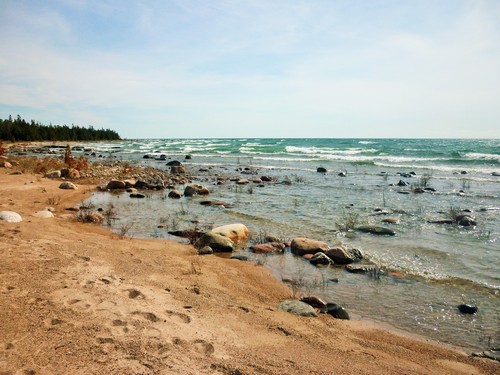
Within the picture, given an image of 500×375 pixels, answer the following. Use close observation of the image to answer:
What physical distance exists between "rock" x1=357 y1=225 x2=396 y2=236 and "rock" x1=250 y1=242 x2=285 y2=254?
101 inches

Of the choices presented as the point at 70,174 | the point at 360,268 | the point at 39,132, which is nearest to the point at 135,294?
the point at 360,268

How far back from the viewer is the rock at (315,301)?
4.94 meters

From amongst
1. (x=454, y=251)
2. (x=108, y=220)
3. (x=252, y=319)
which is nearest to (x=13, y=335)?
(x=252, y=319)

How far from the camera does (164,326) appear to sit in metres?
3.69

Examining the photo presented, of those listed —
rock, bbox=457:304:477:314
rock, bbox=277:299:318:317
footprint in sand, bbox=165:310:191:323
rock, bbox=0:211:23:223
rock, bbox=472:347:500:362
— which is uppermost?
rock, bbox=0:211:23:223

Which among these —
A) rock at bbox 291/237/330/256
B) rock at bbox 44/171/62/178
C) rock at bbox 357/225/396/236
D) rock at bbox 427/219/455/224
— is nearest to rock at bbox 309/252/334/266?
rock at bbox 291/237/330/256

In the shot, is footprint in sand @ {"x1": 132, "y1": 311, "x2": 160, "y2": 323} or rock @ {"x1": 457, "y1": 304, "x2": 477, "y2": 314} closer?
footprint in sand @ {"x1": 132, "y1": 311, "x2": 160, "y2": 323}

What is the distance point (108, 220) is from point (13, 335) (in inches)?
241

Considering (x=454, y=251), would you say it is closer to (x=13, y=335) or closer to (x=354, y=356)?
(x=354, y=356)

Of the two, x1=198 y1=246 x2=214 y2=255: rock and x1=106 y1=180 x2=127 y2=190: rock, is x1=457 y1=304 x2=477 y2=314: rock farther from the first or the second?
x1=106 y1=180 x2=127 y2=190: rock

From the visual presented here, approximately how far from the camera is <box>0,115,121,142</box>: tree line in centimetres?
4588

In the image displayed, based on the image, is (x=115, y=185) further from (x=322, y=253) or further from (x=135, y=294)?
(x=135, y=294)

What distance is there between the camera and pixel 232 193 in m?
14.6

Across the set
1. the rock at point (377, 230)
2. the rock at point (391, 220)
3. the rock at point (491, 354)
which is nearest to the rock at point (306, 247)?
the rock at point (377, 230)
